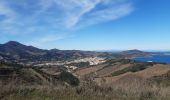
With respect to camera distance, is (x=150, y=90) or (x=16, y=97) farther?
(x=150, y=90)

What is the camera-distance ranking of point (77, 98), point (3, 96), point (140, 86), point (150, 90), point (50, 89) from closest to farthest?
point (3, 96)
point (77, 98)
point (50, 89)
point (150, 90)
point (140, 86)

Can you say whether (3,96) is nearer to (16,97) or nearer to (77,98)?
(16,97)

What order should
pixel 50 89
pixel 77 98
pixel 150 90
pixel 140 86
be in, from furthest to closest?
pixel 140 86
pixel 150 90
pixel 50 89
pixel 77 98

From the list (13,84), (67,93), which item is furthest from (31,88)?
(67,93)

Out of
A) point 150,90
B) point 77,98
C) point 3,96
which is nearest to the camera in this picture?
point 3,96

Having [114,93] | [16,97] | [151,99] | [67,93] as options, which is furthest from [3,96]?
[151,99]

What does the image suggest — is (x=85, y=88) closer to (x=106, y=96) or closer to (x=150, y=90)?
(x=106, y=96)

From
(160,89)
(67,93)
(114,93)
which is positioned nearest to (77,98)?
(67,93)

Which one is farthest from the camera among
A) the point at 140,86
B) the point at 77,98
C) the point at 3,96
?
the point at 140,86

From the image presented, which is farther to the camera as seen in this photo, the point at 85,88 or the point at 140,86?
the point at 140,86
